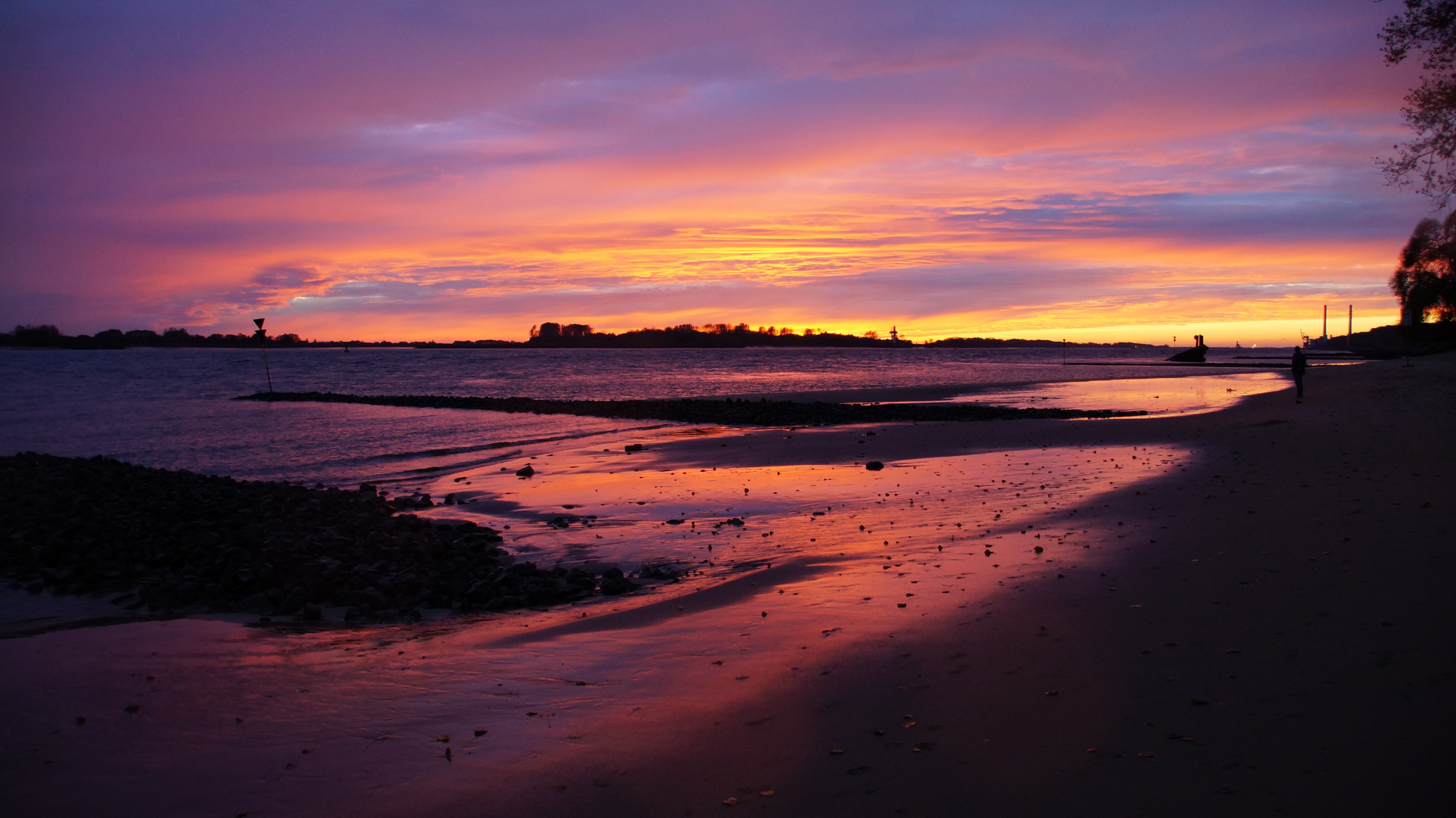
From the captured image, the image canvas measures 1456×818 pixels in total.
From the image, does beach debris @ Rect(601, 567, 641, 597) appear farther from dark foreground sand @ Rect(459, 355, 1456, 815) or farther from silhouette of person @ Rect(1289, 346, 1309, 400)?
silhouette of person @ Rect(1289, 346, 1309, 400)

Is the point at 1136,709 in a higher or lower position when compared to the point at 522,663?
higher

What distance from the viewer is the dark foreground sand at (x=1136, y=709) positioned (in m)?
3.97

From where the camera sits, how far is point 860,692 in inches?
213

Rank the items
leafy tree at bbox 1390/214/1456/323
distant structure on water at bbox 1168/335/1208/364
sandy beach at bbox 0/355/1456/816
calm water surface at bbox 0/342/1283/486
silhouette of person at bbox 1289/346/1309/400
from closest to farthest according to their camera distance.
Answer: sandy beach at bbox 0/355/1456/816
calm water surface at bbox 0/342/1283/486
silhouette of person at bbox 1289/346/1309/400
leafy tree at bbox 1390/214/1456/323
distant structure on water at bbox 1168/335/1208/364

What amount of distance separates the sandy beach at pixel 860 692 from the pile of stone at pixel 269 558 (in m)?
1.01

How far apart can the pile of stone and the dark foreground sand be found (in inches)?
170

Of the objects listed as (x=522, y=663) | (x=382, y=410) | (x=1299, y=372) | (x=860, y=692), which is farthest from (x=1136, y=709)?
(x=382, y=410)

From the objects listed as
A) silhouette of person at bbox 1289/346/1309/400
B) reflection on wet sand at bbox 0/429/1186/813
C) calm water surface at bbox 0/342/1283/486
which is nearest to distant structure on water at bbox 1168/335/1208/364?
calm water surface at bbox 0/342/1283/486

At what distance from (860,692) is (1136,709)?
1706 millimetres

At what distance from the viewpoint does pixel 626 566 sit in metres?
10.1

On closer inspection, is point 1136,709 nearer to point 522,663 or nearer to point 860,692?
point 860,692

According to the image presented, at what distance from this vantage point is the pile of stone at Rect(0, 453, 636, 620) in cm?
898

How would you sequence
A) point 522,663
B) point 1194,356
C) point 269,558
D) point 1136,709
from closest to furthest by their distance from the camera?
point 1136,709, point 522,663, point 269,558, point 1194,356

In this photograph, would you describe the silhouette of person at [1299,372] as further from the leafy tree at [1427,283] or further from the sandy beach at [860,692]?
the leafy tree at [1427,283]
